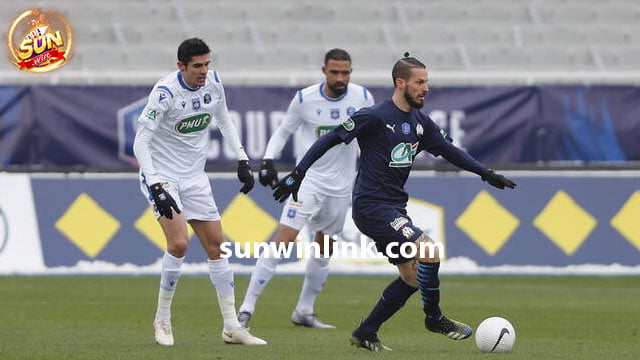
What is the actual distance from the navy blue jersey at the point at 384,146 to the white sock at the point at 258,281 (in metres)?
2.22

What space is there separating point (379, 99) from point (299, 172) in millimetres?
8780

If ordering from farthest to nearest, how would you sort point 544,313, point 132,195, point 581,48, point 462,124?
point 581,48
point 462,124
point 132,195
point 544,313

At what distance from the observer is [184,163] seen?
9930 millimetres

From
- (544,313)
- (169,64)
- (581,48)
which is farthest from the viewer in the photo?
(581,48)

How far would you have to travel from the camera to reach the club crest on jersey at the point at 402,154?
9.30 meters

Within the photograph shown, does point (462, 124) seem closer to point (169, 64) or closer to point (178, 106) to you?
point (169, 64)

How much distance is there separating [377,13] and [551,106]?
6.20m

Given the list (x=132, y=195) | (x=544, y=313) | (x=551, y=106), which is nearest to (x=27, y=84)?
(x=132, y=195)

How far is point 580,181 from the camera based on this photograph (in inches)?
663

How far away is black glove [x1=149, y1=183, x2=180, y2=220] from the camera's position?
9273 millimetres

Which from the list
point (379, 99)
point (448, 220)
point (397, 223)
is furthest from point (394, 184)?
point (379, 99)

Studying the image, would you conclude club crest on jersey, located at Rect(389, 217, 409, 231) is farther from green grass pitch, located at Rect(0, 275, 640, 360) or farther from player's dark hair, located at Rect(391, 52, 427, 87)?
player's dark hair, located at Rect(391, 52, 427, 87)

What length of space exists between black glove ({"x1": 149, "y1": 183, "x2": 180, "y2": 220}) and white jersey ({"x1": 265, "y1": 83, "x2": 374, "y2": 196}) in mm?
2706

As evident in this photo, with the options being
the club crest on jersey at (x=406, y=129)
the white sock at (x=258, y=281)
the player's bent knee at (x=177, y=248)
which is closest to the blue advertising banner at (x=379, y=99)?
the white sock at (x=258, y=281)
